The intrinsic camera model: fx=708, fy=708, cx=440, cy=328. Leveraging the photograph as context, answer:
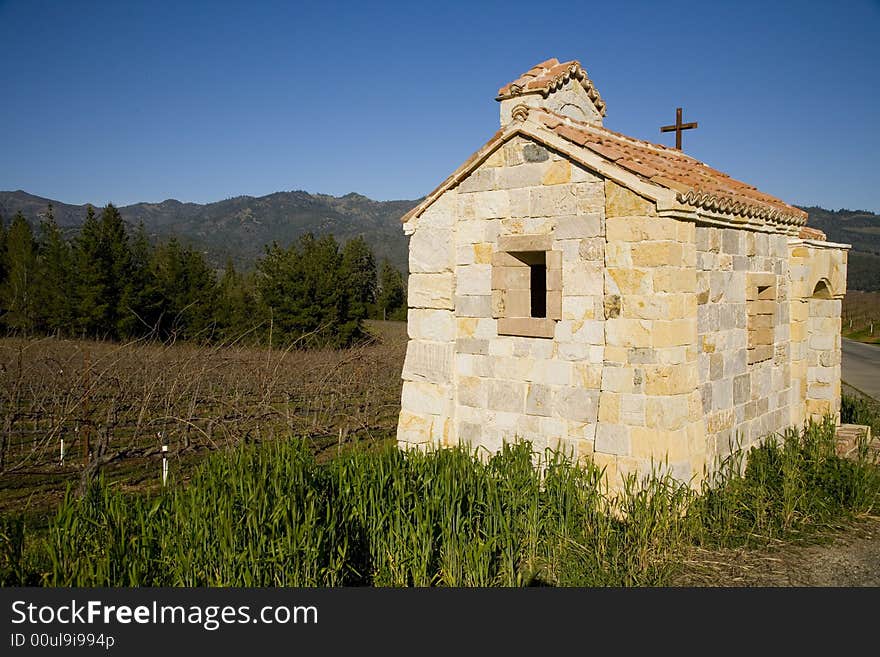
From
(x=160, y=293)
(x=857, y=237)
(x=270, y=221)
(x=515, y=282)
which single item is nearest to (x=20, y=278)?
(x=160, y=293)

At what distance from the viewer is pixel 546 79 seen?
7.31 m

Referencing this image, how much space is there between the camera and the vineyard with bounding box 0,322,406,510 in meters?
7.85

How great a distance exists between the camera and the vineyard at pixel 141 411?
7848 mm

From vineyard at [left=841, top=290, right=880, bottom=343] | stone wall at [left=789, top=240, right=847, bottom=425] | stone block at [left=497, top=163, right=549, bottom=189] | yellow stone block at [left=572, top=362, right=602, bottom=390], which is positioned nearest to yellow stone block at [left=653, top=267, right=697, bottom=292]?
yellow stone block at [left=572, top=362, right=602, bottom=390]

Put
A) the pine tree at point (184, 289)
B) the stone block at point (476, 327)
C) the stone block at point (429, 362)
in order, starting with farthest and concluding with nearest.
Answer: the pine tree at point (184, 289) → the stone block at point (429, 362) → the stone block at point (476, 327)

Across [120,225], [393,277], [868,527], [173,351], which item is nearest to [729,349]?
[868,527]

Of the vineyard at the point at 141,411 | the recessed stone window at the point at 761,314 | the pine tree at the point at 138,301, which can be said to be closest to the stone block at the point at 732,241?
the recessed stone window at the point at 761,314

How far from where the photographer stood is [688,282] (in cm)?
615

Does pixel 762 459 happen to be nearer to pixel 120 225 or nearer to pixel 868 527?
pixel 868 527

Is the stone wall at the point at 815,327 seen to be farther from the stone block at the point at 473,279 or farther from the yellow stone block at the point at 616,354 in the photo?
the stone block at the point at 473,279

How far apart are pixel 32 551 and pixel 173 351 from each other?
621cm

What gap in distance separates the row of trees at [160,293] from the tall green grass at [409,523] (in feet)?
68.9

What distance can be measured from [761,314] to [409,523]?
498 cm

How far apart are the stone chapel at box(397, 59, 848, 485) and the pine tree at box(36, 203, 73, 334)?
24227 millimetres
